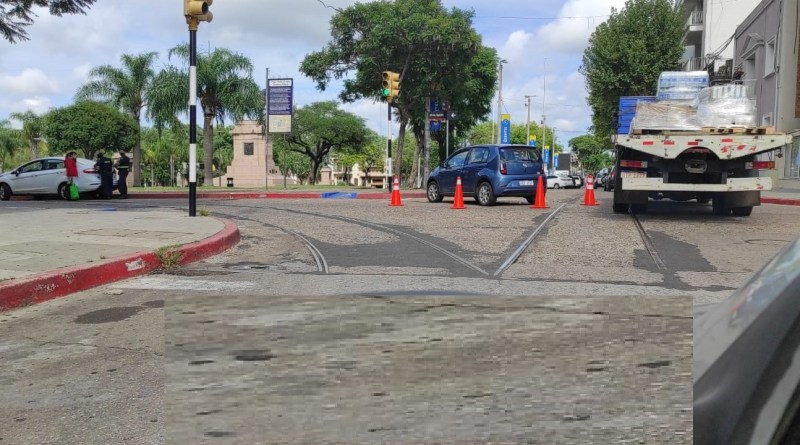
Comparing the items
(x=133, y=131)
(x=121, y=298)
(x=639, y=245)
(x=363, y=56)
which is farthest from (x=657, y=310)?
(x=133, y=131)

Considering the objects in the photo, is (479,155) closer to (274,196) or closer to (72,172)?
(274,196)

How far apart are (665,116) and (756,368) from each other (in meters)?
10.5

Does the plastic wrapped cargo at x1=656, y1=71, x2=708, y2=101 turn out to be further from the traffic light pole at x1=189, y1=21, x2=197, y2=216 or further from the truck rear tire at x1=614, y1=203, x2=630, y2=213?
the traffic light pole at x1=189, y1=21, x2=197, y2=216

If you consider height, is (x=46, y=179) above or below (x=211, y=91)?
below

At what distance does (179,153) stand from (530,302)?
258ft

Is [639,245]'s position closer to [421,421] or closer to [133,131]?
[421,421]

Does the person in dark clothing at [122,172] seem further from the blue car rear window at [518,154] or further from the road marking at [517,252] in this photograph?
the road marking at [517,252]

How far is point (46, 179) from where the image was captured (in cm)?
1914

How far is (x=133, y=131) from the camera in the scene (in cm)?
4156

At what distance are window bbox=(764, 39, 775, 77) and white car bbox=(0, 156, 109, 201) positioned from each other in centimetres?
2685

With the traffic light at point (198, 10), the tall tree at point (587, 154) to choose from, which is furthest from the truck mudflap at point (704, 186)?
the tall tree at point (587, 154)

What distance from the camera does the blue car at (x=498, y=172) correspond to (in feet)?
49.5

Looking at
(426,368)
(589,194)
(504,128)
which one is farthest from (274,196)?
(504,128)

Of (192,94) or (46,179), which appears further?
(46,179)
